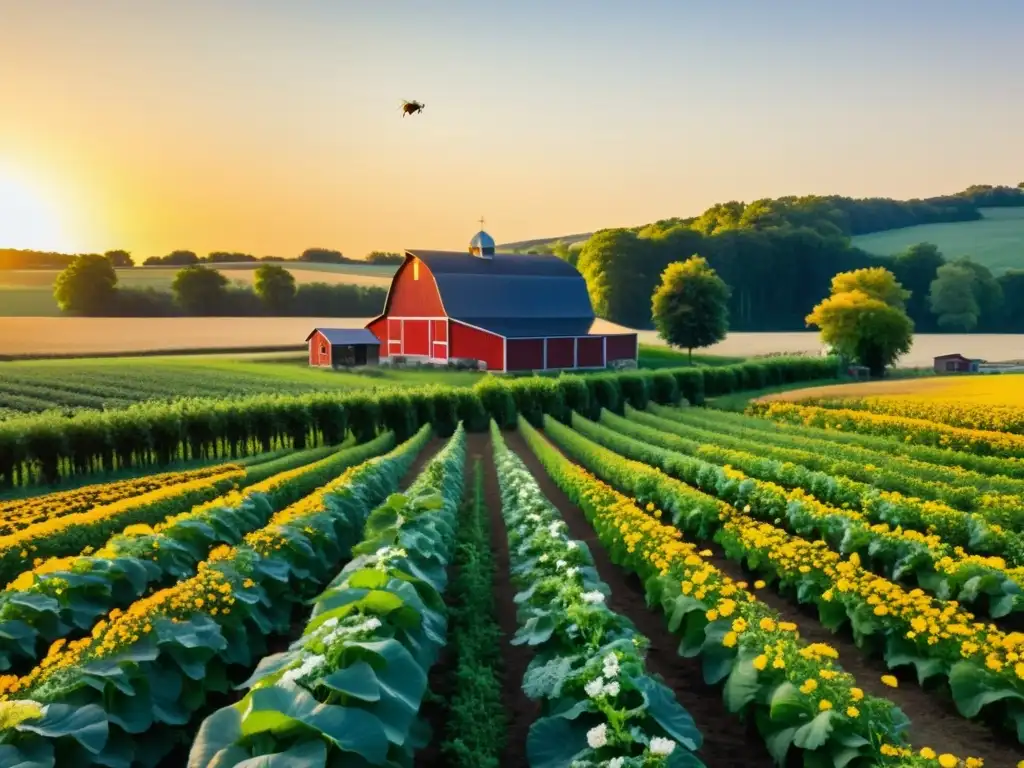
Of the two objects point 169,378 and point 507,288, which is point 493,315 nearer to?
point 507,288

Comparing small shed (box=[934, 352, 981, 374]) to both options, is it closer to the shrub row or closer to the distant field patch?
the distant field patch

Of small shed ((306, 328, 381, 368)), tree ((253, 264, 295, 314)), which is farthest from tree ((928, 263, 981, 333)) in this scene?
tree ((253, 264, 295, 314))

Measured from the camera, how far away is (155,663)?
7531mm

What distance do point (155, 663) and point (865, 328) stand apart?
64652mm

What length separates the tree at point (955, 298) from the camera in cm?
10288

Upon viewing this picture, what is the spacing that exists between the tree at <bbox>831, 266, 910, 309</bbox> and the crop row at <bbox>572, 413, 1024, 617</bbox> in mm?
57229

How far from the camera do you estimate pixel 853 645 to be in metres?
10.1

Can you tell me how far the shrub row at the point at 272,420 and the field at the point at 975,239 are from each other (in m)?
103

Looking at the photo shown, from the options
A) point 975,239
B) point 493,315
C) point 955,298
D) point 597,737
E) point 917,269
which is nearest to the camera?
point 597,737

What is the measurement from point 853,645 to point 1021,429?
2554 cm

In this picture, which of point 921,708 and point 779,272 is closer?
point 921,708

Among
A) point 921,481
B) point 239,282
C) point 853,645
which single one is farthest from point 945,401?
point 239,282

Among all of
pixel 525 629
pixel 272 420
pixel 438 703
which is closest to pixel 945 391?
pixel 272 420

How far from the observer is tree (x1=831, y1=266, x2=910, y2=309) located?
69.1m
